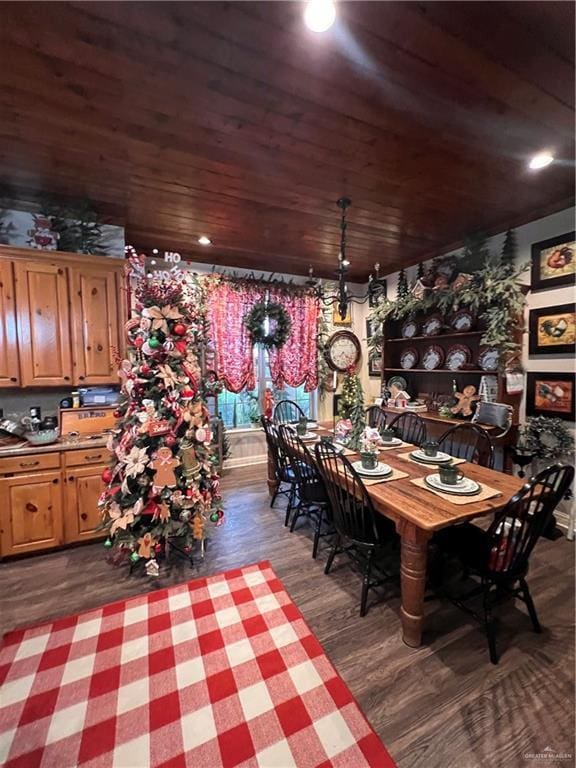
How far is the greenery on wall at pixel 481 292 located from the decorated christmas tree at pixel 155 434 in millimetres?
2816

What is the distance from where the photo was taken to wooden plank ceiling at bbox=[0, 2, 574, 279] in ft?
4.41

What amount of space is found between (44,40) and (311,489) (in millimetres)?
3066

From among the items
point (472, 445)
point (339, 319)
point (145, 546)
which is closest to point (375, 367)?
point (339, 319)

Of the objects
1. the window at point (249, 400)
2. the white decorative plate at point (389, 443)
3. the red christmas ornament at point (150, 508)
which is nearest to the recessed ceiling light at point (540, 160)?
the white decorative plate at point (389, 443)

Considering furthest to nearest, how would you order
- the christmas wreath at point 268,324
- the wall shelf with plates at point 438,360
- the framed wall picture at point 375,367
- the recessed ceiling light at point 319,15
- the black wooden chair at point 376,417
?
the framed wall picture at point 375,367 → the christmas wreath at point 268,324 → the black wooden chair at point 376,417 → the wall shelf with plates at point 438,360 → the recessed ceiling light at point 319,15

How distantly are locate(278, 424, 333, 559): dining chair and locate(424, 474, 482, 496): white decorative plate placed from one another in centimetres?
87

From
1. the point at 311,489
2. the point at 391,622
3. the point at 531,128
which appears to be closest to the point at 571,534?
the point at 391,622

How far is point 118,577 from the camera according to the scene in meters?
2.37

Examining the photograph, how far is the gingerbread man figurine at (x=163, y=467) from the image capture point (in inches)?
89.3

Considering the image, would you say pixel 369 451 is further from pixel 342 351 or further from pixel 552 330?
pixel 342 351

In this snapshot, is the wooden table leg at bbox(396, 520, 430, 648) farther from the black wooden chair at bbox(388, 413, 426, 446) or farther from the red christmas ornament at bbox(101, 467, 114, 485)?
the red christmas ornament at bbox(101, 467, 114, 485)

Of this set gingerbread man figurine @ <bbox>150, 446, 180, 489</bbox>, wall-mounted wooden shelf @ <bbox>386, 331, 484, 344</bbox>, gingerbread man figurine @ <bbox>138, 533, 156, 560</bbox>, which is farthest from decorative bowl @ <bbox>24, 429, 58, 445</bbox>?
wall-mounted wooden shelf @ <bbox>386, 331, 484, 344</bbox>

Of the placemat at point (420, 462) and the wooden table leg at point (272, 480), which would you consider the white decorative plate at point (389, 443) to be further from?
the wooden table leg at point (272, 480)

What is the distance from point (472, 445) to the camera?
2.77 metres
